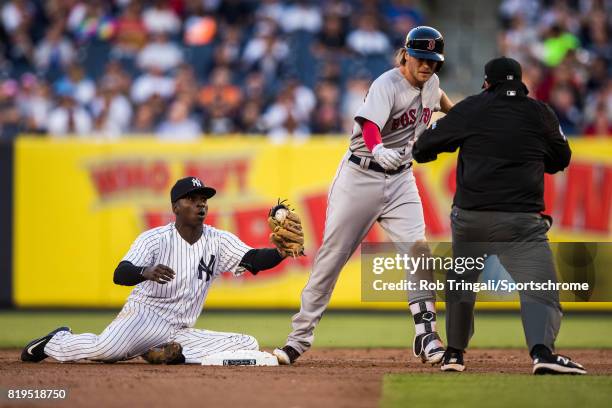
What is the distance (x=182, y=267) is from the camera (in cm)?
734

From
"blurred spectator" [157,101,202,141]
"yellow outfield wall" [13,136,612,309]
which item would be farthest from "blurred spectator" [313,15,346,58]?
"yellow outfield wall" [13,136,612,309]

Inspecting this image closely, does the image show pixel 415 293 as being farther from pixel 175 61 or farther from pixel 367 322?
pixel 175 61

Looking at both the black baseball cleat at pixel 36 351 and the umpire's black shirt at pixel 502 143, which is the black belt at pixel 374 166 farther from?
the black baseball cleat at pixel 36 351

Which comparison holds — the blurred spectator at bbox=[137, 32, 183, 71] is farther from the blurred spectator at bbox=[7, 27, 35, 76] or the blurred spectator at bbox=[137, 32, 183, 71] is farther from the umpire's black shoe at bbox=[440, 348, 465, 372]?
the umpire's black shoe at bbox=[440, 348, 465, 372]

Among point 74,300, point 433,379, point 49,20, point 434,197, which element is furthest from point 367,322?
point 49,20

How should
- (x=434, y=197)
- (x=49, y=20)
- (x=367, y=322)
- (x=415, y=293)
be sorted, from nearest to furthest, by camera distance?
(x=415, y=293)
(x=367, y=322)
(x=434, y=197)
(x=49, y=20)

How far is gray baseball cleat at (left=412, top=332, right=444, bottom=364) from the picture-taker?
7.08m

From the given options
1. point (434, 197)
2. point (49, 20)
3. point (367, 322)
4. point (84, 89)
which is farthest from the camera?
point (49, 20)

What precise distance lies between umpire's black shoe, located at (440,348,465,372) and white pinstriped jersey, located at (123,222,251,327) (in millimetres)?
1589

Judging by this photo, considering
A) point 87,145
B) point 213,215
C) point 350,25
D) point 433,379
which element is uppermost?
point 350,25

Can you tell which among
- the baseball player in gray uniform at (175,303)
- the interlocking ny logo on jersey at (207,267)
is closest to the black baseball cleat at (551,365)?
the baseball player in gray uniform at (175,303)

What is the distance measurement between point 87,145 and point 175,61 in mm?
3490

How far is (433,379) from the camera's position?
21.0ft

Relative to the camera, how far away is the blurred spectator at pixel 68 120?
47.4ft
